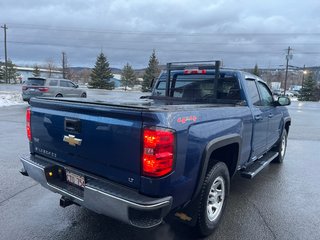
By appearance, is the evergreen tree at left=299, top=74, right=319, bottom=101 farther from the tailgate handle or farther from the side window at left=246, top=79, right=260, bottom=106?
the tailgate handle

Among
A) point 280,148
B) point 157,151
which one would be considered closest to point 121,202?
point 157,151

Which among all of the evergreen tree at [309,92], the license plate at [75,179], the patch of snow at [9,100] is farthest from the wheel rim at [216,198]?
the evergreen tree at [309,92]

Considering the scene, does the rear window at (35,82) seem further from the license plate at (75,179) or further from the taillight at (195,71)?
the license plate at (75,179)

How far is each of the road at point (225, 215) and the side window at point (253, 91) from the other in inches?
58.2

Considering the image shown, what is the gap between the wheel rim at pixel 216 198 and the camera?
3592 mm

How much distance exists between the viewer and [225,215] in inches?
161

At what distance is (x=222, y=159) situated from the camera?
3.92 metres

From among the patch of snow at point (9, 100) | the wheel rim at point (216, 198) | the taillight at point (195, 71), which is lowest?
the patch of snow at point (9, 100)

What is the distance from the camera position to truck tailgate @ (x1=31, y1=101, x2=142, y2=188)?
2.74 meters

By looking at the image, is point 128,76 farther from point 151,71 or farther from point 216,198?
point 216,198

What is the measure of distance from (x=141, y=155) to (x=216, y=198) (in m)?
1.49

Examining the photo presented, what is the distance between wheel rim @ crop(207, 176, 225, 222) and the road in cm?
22

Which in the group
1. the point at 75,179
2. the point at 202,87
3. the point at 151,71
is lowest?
the point at 75,179

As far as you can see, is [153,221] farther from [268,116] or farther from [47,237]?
[268,116]
